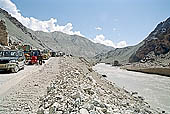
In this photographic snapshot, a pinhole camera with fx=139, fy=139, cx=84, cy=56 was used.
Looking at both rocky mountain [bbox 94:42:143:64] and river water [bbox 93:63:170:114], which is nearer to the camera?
river water [bbox 93:63:170:114]

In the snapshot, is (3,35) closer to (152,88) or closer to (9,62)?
(9,62)

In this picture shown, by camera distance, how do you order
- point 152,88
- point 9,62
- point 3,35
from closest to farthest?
point 9,62, point 152,88, point 3,35

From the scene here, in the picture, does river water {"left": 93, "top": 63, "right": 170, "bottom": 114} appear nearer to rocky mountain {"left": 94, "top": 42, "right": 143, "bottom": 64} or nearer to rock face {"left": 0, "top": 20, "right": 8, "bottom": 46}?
rock face {"left": 0, "top": 20, "right": 8, "bottom": 46}

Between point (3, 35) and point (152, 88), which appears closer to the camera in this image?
point (152, 88)

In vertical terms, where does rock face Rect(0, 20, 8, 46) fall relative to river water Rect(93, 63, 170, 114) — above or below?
above

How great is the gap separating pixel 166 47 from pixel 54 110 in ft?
264

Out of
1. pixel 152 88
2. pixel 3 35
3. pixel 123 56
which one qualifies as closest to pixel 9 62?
pixel 152 88

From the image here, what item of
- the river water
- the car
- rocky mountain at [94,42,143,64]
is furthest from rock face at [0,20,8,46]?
rocky mountain at [94,42,143,64]

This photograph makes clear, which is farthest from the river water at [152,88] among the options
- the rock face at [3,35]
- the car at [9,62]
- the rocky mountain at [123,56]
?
the rocky mountain at [123,56]

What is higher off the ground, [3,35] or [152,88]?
[3,35]

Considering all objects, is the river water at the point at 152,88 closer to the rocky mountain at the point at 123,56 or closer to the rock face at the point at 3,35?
the rock face at the point at 3,35

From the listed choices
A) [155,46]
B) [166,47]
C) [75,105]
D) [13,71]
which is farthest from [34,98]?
[155,46]

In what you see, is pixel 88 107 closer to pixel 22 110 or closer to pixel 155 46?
pixel 22 110

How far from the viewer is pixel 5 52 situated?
470 inches
